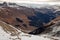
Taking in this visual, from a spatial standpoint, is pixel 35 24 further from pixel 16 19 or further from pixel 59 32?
pixel 59 32

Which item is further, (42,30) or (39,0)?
(39,0)

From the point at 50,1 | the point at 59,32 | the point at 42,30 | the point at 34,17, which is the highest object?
the point at 50,1

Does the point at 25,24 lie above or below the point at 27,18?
below

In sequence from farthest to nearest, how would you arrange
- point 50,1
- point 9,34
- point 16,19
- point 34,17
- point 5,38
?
point 50,1
point 34,17
point 16,19
point 9,34
point 5,38

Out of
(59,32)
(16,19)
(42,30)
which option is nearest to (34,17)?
(16,19)

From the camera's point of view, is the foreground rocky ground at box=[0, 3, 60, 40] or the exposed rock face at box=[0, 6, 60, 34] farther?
the exposed rock face at box=[0, 6, 60, 34]

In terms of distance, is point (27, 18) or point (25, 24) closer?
point (25, 24)

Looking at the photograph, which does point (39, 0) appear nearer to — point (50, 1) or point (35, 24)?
point (50, 1)

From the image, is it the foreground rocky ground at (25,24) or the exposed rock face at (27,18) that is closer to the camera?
the foreground rocky ground at (25,24)

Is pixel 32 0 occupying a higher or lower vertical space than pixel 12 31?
higher

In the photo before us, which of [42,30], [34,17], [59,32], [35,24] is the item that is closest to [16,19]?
[35,24]

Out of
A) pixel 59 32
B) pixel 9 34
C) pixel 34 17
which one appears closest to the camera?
pixel 9 34
